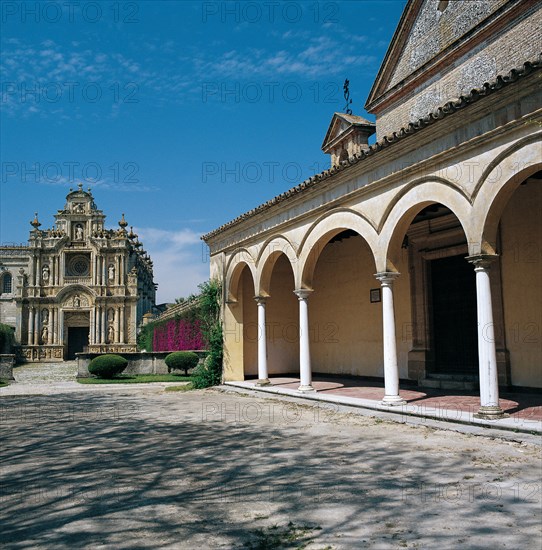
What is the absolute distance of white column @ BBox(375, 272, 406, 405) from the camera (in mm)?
10586

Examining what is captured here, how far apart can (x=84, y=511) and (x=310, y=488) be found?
2.09 metres

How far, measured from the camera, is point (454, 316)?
13.4 meters

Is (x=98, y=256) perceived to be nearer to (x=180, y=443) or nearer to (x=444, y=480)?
(x=180, y=443)

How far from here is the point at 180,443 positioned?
820cm

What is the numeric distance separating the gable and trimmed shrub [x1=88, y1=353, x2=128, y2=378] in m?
14.1

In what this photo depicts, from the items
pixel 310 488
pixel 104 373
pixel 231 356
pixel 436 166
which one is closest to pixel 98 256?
pixel 104 373

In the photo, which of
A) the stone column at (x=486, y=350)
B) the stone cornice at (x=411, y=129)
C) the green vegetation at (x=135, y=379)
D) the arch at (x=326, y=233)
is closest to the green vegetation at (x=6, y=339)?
the green vegetation at (x=135, y=379)

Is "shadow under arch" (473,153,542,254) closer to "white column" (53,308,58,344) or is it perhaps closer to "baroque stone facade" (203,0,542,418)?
"baroque stone facade" (203,0,542,418)

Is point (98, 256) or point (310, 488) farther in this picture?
point (98, 256)

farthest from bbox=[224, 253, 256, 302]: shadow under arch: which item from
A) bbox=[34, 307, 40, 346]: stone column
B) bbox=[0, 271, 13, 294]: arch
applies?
bbox=[0, 271, 13, 294]: arch

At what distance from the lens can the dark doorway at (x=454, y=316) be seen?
42.5 ft

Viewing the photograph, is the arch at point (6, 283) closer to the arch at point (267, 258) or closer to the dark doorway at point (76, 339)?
the dark doorway at point (76, 339)

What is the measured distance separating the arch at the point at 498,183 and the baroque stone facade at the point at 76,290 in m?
44.5

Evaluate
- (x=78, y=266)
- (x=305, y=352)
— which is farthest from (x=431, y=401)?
(x=78, y=266)
